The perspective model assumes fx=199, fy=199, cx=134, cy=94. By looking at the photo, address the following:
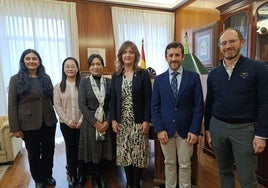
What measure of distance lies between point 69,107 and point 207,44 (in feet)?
9.13

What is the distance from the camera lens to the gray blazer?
184 centimetres

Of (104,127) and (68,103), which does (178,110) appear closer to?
(104,127)

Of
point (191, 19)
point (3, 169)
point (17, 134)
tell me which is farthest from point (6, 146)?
point (191, 19)

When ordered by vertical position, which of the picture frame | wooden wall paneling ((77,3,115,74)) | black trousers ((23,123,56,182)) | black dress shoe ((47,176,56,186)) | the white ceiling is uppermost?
the white ceiling

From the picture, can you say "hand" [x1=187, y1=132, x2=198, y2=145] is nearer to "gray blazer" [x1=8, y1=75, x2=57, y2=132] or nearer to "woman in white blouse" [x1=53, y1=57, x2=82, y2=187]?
"woman in white blouse" [x1=53, y1=57, x2=82, y2=187]

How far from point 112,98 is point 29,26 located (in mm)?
2981

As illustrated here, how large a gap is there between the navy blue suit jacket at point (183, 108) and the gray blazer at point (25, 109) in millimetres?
1146

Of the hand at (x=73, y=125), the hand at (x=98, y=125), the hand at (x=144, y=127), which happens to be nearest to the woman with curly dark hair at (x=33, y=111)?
the hand at (x=73, y=125)

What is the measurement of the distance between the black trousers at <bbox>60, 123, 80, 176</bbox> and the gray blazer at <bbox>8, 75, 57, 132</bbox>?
241 millimetres

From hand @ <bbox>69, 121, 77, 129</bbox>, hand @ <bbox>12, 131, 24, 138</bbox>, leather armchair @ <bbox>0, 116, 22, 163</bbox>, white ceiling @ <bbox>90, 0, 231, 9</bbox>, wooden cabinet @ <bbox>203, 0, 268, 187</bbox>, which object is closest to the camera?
hand @ <bbox>12, 131, 24, 138</bbox>

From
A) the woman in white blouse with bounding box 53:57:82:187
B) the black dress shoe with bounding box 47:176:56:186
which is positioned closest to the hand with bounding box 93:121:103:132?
the woman in white blouse with bounding box 53:57:82:187

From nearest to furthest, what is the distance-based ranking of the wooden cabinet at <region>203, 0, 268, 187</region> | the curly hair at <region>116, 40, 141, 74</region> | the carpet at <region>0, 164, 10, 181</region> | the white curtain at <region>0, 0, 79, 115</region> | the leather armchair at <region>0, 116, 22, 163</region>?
the curly hair at <region>116, 40, 141, 74</region>
the wooden cabinet at <region>203, 0, 268, 187</region>
the carpet at <region>0, 164, 10, 181</region>
the leather armchair at <region>0, 116, 22, 163</region>
the white curtain at <region>0, 0, 79, 115</region>

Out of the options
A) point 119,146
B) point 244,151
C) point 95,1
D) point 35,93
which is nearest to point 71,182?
point 119,146

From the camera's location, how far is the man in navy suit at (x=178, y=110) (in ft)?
5.20
